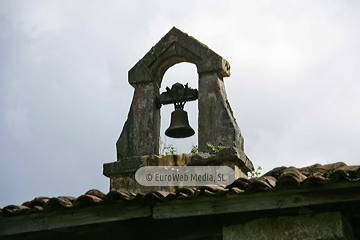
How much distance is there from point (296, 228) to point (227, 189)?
2.06 feet

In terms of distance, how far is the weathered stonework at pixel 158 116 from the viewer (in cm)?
549

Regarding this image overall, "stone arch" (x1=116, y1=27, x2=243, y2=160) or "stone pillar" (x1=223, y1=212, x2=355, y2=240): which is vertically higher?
"stone arch" (x1=116, y1=27, x2=243, y2=160)

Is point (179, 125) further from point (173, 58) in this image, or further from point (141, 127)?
point (173, 58)

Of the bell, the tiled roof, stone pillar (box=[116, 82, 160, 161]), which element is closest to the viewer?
the tiled roof

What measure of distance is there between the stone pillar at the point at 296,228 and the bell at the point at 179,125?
2174 mm

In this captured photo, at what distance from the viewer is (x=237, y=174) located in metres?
5.28

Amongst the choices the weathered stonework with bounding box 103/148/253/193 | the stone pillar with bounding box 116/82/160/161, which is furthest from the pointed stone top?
the weathered stonework with bounding box 103/148/253/193

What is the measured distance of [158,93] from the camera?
618 cm

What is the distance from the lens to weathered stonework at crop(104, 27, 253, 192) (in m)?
5.49

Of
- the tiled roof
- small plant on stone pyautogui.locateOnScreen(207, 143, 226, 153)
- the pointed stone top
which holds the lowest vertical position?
the tiled roof

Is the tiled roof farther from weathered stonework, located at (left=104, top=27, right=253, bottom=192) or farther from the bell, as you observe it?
the bell

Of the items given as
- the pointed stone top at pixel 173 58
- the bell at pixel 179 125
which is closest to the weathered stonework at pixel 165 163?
the bell at pixel 179 125

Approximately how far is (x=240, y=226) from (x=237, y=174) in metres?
→ 1.25

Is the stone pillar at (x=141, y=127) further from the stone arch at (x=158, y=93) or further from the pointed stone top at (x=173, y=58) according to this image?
the pointed stone top at (x=173, y=58)
